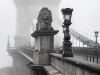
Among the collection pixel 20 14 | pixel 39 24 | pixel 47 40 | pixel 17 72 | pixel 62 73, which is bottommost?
pixel 17 72

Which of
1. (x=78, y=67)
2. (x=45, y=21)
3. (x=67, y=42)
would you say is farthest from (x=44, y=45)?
(x=78, y=67)

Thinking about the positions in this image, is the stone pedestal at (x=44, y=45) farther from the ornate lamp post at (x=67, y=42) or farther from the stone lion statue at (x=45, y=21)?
the ornate lamp post at (x=67, y=42)

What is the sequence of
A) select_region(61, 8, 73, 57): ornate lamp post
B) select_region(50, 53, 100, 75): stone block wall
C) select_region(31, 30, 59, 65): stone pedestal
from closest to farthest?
select_region(50, 53, 100, 75): stone block wall → select_region(61, 8, 73, 57): ornate lamp post → select_region(31, 30, 59, 65): stone pedestal

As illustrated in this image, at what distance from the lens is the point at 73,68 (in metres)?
7.10

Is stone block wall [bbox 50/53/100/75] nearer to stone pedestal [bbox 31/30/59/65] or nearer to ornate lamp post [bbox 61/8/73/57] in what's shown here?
ornate lamp post [bbox 61/8/73/57]

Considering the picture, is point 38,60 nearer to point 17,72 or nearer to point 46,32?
point 46,32

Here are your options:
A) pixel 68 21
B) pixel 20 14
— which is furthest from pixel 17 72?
pixel 68 21

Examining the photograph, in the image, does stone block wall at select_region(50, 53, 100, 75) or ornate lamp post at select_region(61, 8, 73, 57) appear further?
ornate lamp post at select_region(61, 8, 73, 57)

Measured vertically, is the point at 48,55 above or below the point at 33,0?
below

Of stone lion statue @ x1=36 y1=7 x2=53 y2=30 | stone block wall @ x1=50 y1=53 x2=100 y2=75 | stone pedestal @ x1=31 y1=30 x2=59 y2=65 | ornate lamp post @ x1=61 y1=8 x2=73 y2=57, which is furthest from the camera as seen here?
stone lion statue @ x1=36 y1=7 x2=53 y2=30

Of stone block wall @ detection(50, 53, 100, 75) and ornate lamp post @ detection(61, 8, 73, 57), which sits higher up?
ornate lamp post @ detection(61, 8, 73, 57)

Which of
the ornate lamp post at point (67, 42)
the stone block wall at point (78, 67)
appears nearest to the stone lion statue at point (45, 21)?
the ornate lamp post at point (67, 42)

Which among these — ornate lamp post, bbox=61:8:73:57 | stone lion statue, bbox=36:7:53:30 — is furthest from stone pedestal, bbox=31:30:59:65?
ornate lamp post, bbox=61:8:73:57

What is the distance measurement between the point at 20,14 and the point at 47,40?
67.7 meters
